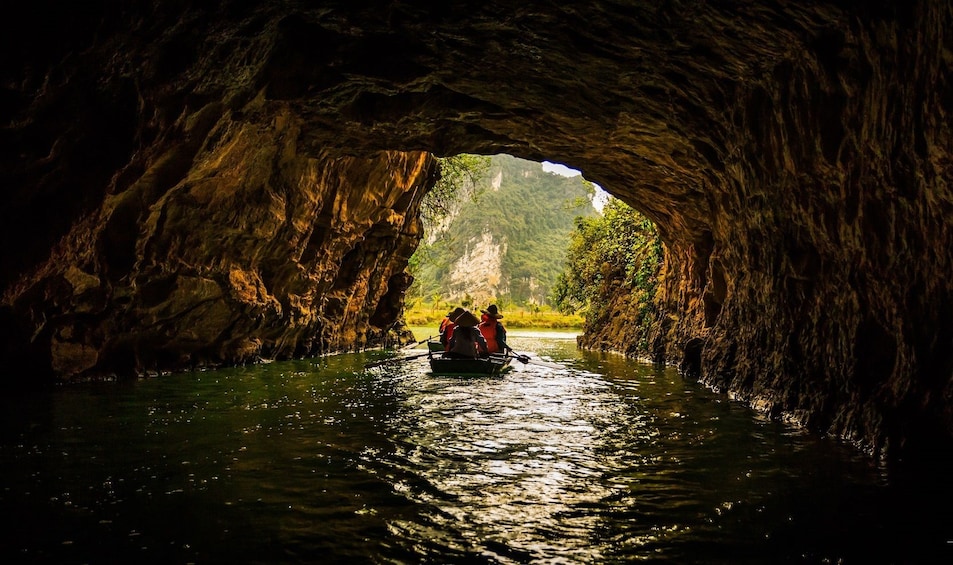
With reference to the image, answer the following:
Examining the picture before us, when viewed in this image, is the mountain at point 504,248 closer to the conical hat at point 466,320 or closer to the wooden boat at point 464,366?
the conical hat at point 466,320

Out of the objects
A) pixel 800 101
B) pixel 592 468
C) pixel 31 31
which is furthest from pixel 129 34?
pixel 800 101

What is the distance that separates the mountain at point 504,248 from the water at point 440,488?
9617cm

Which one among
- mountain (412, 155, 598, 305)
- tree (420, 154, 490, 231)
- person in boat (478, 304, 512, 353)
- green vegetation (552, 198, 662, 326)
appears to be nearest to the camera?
person in boat (478, 304, 512, 353)

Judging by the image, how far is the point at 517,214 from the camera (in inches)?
5359

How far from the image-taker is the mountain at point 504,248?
118188 mm

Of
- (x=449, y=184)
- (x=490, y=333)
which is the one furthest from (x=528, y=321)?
(x=490, y=333)

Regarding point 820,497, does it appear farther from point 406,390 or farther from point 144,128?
point 144,128

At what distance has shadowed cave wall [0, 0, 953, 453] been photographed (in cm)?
672

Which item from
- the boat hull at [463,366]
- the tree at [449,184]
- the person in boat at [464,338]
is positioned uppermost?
the tree at [449,184]

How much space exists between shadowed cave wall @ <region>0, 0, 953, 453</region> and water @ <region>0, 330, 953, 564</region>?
1.68m

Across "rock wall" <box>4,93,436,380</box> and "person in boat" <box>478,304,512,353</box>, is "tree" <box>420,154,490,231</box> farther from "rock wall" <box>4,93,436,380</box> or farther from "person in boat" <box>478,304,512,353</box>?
"person in boat" <box>478,304,512,353</box>

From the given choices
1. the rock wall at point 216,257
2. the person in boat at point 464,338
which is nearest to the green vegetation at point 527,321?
the rock wall at point 216,257

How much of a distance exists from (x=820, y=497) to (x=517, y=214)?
13144 cm

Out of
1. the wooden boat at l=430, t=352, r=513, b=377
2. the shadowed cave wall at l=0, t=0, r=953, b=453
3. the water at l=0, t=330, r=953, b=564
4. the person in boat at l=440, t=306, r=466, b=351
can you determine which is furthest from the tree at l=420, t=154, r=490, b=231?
the water at l=0, t=330, r=953, b=564
